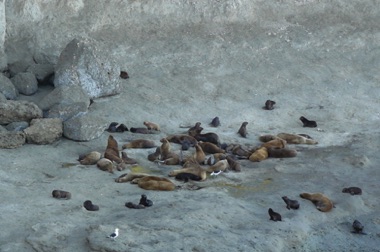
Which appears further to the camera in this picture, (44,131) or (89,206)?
(44,131)

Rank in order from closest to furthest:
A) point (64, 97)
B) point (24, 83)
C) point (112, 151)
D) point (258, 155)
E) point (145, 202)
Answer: point (145, 202), point (112, 151), point (258, 155), point (64, 97), point (24, 83)

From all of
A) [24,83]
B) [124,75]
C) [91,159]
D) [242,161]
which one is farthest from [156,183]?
[124,75]

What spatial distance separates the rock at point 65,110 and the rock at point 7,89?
0.60 m

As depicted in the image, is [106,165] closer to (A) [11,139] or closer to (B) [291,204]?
(A) [11,139]

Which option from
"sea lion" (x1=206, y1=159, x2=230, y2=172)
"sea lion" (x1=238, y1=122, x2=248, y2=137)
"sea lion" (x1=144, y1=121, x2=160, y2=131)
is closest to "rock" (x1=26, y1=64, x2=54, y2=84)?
"sea lion" (x1=144, y1=121, x2=160, y2=131)

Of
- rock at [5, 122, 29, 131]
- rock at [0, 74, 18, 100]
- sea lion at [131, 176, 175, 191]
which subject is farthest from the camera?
rock at [0, 74, 18, 100]

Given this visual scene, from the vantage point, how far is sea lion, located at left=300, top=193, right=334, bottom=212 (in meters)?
7.86

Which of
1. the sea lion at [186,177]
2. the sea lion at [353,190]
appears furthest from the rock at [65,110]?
the sea lion at [353,190]

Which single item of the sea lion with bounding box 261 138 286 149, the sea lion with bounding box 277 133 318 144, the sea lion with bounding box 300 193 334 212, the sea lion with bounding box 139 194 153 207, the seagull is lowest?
the sea lion with bounding box 277 133 318 144

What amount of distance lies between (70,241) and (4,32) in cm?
494

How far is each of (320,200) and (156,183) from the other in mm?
1388

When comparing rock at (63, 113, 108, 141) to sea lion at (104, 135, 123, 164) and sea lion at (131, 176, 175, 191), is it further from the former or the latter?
sea lion at (131, 176, 175, 191)

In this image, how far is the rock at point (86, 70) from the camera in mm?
10812

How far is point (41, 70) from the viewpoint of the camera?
11047 millimetres
